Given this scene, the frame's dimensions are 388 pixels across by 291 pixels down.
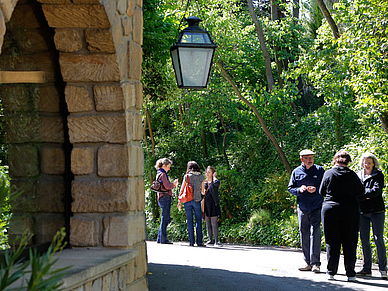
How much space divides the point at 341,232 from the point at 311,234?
1.98 feet

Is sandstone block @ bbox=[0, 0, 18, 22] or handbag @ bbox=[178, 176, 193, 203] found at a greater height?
sandstone block @ bbox=[0, 0, 18, 22]

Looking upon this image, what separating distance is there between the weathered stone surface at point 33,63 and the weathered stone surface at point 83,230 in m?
1.21

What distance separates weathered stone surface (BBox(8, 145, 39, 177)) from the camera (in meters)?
3.98

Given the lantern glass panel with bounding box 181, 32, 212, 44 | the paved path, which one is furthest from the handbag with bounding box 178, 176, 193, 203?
the lantern glass panel with bounding box 181, 32, 212, 44

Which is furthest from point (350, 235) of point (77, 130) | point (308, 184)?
point (77, 130)

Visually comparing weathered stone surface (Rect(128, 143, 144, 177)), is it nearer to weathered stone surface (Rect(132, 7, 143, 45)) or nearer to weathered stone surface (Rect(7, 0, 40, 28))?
weathered stone surface (Rect(132, 7, 143, 45))

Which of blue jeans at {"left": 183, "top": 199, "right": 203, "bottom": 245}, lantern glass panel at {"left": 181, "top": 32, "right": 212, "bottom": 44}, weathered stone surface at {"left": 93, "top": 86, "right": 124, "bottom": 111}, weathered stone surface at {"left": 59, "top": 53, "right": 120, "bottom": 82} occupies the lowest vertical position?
blue jeans at {"left": 183, "top": 199, "right": 203, "bottom": 245}

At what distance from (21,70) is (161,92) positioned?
4392 millimetres

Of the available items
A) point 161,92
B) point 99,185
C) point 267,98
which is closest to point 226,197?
point 267,98

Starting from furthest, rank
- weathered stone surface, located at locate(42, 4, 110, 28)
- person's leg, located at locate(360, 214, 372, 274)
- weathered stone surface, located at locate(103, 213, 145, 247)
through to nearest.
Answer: person's leg, located at locate(360, 214, 372, 274) → weathered stone surface, located at locate(103, 213, 145, 247) → weathered stone surface, located at locate(42, 4, 110, 28)

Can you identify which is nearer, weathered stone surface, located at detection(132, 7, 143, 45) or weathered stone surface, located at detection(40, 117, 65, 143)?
weathered stone surface, located at detection(40, 117, 65, 143)

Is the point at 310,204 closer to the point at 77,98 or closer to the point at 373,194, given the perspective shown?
the point at 373,194

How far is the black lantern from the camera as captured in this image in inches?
238

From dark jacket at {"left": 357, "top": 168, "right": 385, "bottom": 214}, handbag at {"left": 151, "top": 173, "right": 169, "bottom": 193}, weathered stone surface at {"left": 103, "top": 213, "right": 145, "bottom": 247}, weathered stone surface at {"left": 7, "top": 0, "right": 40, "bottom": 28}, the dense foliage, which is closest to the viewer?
weathered stone surface at {"left": 7, "top": 0, "right": 40, "bottom": 28}
